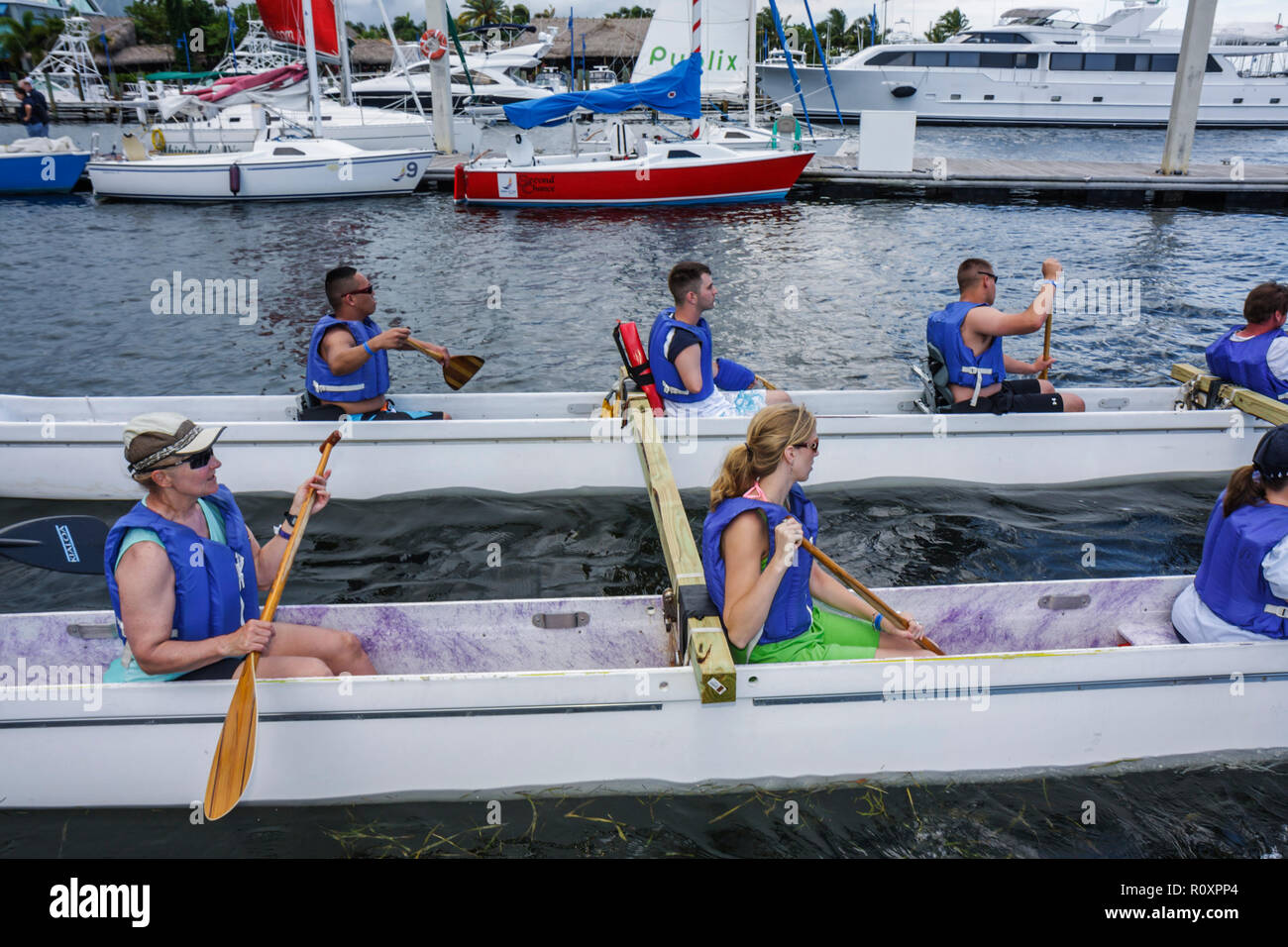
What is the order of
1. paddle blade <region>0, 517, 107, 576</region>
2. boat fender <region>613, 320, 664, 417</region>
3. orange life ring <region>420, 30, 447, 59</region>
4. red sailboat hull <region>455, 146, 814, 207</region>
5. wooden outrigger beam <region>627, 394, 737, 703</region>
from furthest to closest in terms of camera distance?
orange life ring <region>420, 30, 447, 59</region> < red sailboat hull <region>455, 146, 814, 207</region> < boat fender <region>613, 320, 664, 417</region> < paddle blade <region>0, 517, 107, 576</region> < wooden outrigger beam <region>627, 394, 737, 703</region>

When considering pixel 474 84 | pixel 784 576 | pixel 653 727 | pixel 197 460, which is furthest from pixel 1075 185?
pixel 474 84

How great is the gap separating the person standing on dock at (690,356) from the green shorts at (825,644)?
2.85 m

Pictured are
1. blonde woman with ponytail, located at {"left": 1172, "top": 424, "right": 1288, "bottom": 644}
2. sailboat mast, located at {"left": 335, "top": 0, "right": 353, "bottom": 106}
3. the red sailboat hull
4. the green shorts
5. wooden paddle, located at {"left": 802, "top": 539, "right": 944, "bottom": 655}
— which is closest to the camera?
blonde woman with ponytail, located at {"left": 1172, "top": 424, "right": 1288, "bottom": 644}

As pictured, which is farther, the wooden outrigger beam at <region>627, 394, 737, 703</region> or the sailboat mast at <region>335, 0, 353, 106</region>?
the sailboat mast at <region>335, 0, 353, 106</region>

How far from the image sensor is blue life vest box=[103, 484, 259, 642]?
3.49m

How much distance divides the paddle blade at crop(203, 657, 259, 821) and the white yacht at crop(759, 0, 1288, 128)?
4502 centimetres

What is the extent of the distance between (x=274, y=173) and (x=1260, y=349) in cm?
2225

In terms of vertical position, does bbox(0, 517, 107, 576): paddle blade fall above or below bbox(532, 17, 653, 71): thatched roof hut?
below

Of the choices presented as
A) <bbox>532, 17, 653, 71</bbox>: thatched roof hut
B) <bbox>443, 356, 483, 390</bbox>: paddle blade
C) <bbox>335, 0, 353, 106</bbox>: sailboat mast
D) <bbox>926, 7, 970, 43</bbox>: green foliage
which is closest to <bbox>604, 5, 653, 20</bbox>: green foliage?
<bbox>532, 17, 653, 71</bbox>: thatched roof hut

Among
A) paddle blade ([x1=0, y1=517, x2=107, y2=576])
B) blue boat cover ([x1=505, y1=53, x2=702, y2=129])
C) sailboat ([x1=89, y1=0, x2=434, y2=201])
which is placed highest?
blue boat cover ([x1=505, y1=53, x2=702, y2=129])

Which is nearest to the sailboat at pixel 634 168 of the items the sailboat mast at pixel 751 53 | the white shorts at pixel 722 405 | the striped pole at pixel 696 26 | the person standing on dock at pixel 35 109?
the striped pole at pixel 696 26

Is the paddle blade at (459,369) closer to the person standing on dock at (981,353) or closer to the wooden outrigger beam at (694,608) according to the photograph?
the wooden outrigger beam at (694,608)

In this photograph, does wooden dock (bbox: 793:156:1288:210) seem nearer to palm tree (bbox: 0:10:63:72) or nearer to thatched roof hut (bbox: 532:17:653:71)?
thatched roof hut (bbox: 532:17:653:71)
